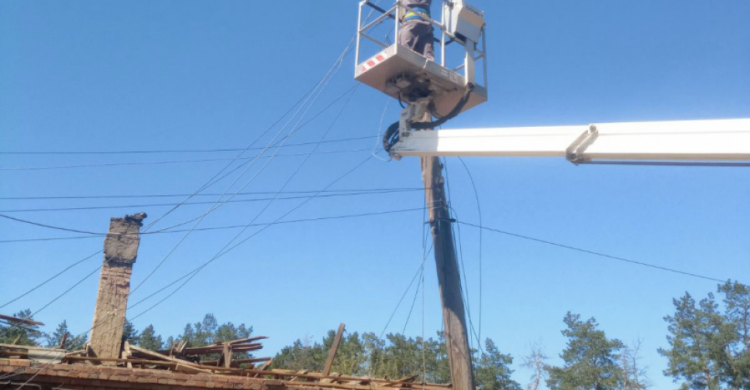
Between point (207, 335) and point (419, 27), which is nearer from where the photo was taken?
point (419, 27)

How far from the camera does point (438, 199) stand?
11.5 meters

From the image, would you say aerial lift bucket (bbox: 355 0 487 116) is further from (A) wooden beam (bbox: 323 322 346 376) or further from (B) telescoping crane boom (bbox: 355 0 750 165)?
(A) wooden beam (bbox: 323 322 346 376)

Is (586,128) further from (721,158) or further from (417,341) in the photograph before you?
(417,341)

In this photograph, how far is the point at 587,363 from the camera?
4869 cm

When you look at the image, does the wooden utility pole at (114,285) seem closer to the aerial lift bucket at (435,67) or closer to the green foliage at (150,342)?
the aerial lift bucket at (435,67)

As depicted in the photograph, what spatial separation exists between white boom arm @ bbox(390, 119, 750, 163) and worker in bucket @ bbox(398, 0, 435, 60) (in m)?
2.11

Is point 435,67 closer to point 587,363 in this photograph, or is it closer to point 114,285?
point 114,285

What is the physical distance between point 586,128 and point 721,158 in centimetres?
155

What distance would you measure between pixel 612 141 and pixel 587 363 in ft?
153

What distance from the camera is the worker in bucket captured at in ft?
34.6

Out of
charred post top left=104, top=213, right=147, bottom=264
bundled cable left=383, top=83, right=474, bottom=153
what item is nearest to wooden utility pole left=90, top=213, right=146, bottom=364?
charred post top left=104, top=213, right=147, bottom=264

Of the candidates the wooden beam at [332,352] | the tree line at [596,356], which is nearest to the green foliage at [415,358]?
the tree line at [596,356]

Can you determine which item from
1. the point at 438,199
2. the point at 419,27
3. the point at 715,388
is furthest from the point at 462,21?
the point at 715,388

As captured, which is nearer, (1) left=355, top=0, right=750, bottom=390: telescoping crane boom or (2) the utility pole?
(1) left=355, top=0, right=750, bottom=390: telescoping crane boom
